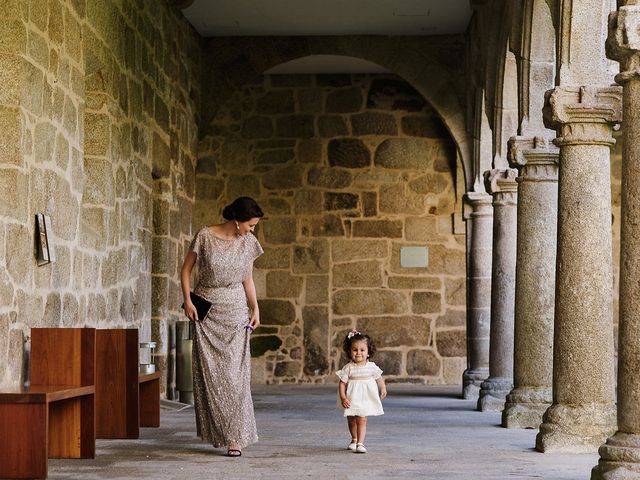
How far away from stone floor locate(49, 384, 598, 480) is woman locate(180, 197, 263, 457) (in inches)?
6.5

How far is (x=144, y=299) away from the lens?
32.6ft

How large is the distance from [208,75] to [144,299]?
345 cm

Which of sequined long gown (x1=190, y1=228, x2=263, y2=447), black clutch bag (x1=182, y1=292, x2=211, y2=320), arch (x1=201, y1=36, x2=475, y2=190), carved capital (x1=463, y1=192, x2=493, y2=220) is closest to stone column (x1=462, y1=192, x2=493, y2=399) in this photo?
carved capital (x1=463, y1=192, x2=493, y2=220)

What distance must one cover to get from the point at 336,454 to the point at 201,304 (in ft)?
3.56

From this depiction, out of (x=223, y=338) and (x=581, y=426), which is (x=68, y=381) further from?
(x=581, y=426)

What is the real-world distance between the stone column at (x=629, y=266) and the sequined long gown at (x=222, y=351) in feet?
→ 6.74

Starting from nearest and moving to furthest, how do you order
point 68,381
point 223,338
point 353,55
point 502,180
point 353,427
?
1. point 68,381
2. point 223,338
3. point 353,427
4. point 502,180
5. point 353,55

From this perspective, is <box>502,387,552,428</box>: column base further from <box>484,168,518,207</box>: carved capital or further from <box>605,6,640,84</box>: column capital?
<box>605,6,640,84</box>: column capital

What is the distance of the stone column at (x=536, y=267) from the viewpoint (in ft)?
25.0

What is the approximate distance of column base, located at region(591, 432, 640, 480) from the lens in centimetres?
445

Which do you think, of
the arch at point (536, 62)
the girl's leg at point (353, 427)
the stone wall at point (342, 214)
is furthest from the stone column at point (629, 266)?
the stone wall at point (342, 214)

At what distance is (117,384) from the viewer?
686 cm

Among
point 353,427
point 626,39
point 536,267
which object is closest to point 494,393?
point 536,267

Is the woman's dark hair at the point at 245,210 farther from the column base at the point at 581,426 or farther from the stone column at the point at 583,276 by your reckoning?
the column base at the point at 581,426
